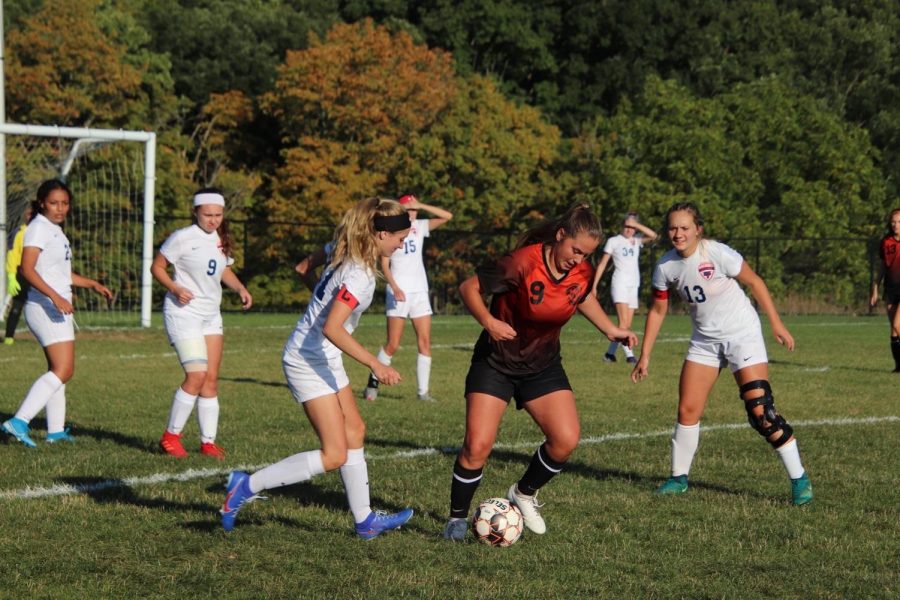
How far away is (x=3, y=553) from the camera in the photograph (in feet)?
20.9

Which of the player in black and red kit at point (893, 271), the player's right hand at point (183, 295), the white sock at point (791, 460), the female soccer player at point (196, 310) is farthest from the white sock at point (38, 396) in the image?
the player in black and red kit at point (893, 271)

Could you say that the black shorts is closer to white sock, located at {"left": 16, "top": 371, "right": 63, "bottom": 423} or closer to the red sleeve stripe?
the red sleeve stripe

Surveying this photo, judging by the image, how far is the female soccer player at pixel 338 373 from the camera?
6.51 metres

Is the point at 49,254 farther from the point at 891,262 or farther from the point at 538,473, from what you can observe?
the point at 891,262

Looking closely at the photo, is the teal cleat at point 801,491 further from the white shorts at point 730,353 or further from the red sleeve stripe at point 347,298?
the red sleeve stripe at point 347,298

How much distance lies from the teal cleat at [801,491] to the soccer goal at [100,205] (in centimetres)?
1664

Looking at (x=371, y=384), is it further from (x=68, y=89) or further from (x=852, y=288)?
(x=68, y=89)

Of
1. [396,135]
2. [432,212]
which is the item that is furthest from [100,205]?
[432,212]

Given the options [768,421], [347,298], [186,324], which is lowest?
[768,421]

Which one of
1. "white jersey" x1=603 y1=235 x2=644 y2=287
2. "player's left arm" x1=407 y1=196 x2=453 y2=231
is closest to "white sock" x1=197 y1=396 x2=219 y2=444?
"player's left arm" x1=407 y1=196 x2=453 y2=231

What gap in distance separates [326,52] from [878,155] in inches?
928

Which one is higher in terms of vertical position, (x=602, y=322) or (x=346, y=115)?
(x=346, y=115)

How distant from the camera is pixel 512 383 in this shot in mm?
6875

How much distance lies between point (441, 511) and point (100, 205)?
27820mm
